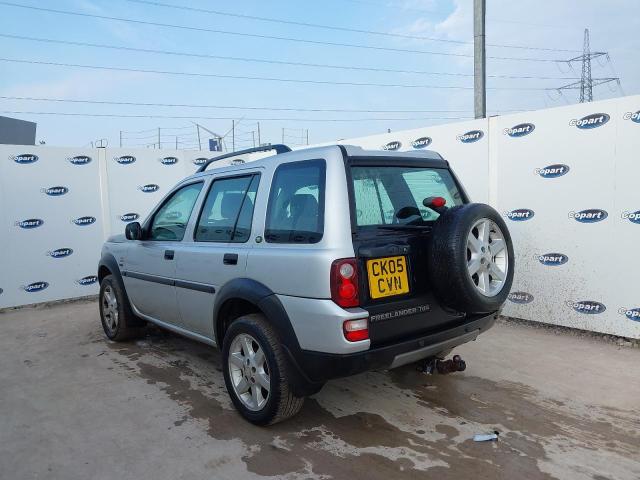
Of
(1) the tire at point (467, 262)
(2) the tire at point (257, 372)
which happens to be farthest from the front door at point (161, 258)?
(1) the tire at point (467, 262)

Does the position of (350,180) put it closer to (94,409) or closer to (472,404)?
(472,404)

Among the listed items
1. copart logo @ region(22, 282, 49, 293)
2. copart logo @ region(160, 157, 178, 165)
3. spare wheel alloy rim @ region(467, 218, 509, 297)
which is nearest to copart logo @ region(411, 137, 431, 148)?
spare wheel alloy rim @ region(467, 218, 509, 297)

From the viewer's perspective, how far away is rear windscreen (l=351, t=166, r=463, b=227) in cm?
305

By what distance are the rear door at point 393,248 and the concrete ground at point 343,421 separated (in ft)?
2.43

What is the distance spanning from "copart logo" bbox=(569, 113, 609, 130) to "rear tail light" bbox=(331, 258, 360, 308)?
3741mm

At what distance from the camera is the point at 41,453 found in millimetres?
3066

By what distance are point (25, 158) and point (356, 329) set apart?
22.5 feet

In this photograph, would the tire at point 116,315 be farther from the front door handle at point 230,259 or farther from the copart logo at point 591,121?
the copart logo at point 591,121

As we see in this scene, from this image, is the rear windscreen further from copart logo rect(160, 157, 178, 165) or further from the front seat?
copart logo rect(160, 157, 178, 165)

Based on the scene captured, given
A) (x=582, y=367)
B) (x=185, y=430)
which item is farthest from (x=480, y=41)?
(x=185, y=430)

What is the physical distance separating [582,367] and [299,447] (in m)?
2.78

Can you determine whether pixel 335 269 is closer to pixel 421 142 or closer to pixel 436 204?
pixel 436 204

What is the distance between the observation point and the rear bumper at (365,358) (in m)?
2.75

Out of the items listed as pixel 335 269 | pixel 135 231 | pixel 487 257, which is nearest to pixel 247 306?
pixel 335 269
